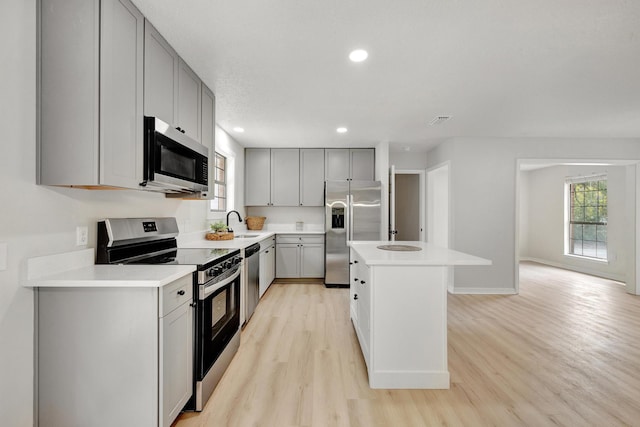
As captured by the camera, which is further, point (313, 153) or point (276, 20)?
point (313, 153)

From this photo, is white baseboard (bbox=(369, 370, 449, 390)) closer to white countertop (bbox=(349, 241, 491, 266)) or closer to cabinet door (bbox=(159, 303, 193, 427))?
white countertop (bbox=(349, 241, 491, 266))

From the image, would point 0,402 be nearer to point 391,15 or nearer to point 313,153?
point 391,15

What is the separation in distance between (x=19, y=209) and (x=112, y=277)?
50cm

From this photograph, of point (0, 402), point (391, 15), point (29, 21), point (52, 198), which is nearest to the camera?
point (0, 402)

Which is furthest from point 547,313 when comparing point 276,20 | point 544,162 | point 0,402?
point 0,402

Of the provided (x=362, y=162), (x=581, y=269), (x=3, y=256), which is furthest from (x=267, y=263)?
(x=581, y=269)

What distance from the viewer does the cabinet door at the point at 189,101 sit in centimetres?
225

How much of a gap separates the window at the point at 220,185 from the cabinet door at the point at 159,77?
6.68 feet

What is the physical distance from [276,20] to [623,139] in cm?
559

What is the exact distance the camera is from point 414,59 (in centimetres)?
222

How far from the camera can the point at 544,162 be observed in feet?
14.8

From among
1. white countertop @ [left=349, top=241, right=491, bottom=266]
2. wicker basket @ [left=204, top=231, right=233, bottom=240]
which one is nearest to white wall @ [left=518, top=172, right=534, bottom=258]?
white countertop @ [left=349, top=241, right=491, bottom=266]

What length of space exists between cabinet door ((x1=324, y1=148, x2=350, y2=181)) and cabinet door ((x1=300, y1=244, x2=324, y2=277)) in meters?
1.25

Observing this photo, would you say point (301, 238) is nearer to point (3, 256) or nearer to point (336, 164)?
point (336, 164)
